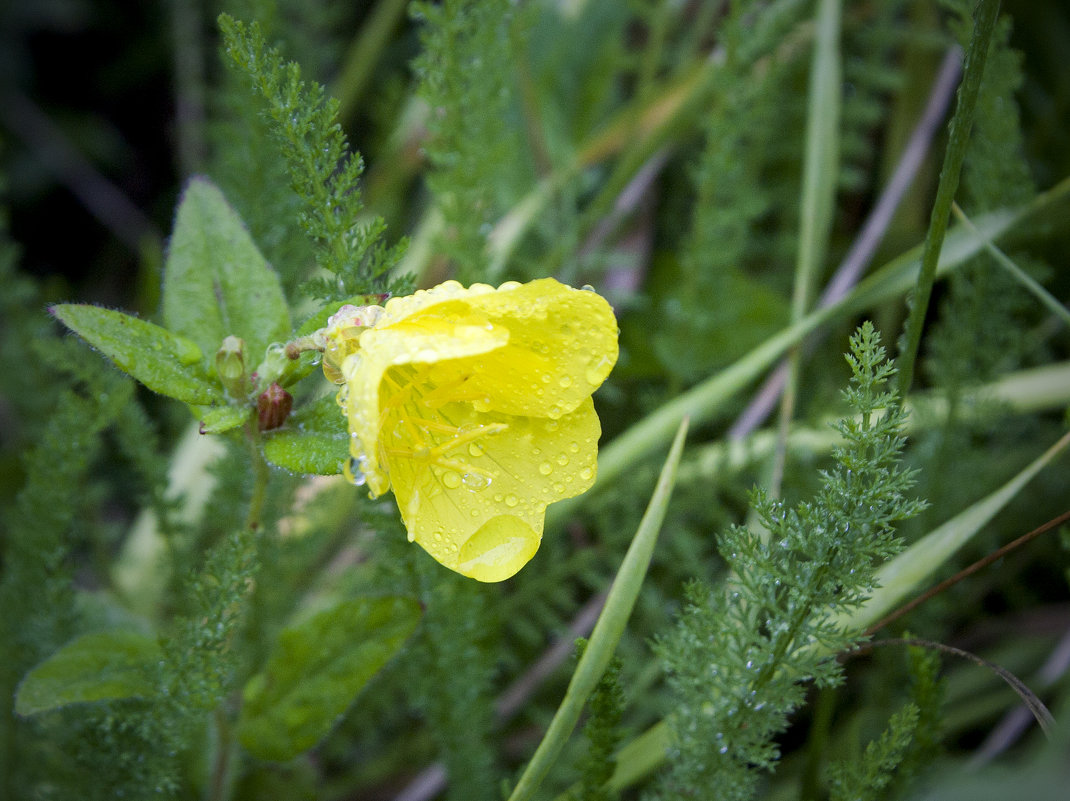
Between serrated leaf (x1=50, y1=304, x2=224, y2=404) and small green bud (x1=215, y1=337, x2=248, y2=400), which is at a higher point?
serrated leaf (x1=50, y1=304, x2=224, y2=404)

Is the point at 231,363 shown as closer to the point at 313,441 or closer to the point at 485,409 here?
the point at 313,441

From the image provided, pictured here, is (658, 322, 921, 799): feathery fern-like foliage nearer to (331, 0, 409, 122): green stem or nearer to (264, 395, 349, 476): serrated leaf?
(264, 395, 349, 476): serrated leaf

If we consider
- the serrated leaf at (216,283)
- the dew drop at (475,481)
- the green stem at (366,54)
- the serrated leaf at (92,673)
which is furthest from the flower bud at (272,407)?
the green stem at (366,54)

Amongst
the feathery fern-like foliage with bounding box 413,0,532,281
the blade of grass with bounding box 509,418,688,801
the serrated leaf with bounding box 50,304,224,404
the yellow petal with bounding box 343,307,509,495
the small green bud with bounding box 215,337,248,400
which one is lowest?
the blade of grass with bounding box 509,418,688,801

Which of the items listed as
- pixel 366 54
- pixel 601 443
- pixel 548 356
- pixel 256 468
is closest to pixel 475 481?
pixel 548 356

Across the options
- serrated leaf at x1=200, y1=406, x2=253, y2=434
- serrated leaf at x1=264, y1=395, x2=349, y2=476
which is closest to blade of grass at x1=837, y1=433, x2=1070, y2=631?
serrated leaf at x1=264, y1=395, x2=349, y2=476

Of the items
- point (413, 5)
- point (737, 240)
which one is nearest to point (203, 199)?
point (413, 5)
